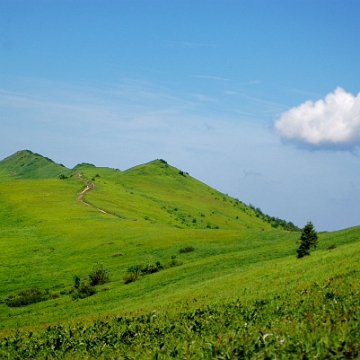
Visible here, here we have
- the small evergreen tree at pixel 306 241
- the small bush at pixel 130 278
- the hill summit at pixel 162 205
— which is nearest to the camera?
the small evergreen tree at pixel 306 241

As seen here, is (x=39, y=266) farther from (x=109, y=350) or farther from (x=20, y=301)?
(x=109, y=350)

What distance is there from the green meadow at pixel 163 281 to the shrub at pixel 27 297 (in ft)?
3.51

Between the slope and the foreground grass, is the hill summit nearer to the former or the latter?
the slope

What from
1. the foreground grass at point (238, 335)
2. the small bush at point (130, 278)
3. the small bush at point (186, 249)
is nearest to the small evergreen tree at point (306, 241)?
the small bush at point (130, 278)

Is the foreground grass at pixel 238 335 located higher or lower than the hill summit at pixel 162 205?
lower

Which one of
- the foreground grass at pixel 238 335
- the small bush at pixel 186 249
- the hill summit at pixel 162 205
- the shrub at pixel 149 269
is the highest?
the hill summit at pixel 162 205

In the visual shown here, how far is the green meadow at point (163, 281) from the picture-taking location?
11719 mm

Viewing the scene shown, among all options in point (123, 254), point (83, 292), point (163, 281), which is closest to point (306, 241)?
point (163, 281)

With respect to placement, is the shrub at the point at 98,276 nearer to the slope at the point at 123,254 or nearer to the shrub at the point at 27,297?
the slope at the point at 123,254

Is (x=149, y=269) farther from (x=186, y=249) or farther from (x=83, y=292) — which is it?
(x=83, y=292)

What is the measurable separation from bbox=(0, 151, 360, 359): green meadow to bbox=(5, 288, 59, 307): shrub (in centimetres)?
107

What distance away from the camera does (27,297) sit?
5453 cm

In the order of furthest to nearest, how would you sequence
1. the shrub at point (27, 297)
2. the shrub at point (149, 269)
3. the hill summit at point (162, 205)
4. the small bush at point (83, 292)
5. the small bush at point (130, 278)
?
the hill summit at point (162, 205) < the shrub at point (149, 269) < the small bush at point (130, 278) < the shrub at point (27, 297) < the small bush at point (83, 292)

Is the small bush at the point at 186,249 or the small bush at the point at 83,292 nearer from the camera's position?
the small bush at the point at 83,292
